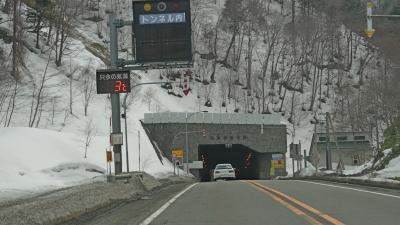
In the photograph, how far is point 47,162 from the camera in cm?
3878

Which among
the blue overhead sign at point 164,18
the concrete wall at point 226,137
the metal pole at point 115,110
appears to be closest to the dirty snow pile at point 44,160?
the metal pole at point 115,110

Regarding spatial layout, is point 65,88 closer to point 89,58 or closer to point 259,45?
point 89,58

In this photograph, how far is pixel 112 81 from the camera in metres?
27.8

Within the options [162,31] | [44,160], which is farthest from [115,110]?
[44,160]

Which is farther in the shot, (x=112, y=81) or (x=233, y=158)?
(x=233, y=158)

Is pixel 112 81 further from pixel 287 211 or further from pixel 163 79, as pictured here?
pixel 163 79

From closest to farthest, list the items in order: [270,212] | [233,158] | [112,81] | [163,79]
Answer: [270,212]
[112,81]
[233,158]
[163,79]

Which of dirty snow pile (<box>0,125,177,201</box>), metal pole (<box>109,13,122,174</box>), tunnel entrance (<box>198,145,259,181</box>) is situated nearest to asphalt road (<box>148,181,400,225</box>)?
metal pole (<box>109,13,122,174</box>)

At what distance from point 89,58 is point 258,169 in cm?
3069

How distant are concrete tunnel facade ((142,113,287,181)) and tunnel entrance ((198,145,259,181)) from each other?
2.06 feet

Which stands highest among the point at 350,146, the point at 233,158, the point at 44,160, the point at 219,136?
the point at 219,136

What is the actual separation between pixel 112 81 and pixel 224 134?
167 ft

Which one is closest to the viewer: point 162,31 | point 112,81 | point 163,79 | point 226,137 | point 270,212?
point 270,212

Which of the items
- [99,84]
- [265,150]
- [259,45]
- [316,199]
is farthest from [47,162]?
[259,45]
